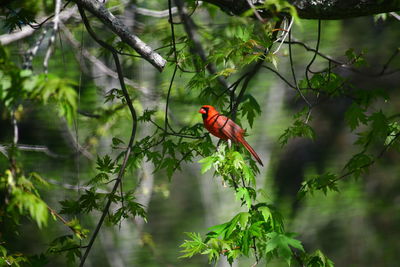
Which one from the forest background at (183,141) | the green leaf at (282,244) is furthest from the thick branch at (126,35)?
the forest background at (183,141)

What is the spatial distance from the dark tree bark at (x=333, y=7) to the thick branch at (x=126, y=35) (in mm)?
301

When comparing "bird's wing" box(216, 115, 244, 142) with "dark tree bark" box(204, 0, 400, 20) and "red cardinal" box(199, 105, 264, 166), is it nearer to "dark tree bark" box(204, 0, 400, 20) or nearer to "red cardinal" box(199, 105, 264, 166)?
"red cardinal" box(199, 105, 264, 166)

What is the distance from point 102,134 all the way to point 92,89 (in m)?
0.64

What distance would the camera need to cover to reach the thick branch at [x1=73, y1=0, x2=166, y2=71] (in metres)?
1.70

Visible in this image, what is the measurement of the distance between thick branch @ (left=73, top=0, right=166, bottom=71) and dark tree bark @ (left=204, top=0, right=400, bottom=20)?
301 mm

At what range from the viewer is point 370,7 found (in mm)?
1690

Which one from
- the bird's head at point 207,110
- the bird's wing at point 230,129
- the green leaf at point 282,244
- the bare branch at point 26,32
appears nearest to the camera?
the green leaf at point 282,244

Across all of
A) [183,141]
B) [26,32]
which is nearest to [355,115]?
[183,141]

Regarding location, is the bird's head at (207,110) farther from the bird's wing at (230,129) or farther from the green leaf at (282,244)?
the green leaf at (282,244)

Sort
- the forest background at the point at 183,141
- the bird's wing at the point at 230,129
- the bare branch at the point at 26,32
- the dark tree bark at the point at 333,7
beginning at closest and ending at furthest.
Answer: the dark tree bark at the point at 333,7, the bird's wing at the point at 230,129, the bare branch at the point at 26,32, the forest background at the point at 183,141

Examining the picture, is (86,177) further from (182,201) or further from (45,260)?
(45,260)

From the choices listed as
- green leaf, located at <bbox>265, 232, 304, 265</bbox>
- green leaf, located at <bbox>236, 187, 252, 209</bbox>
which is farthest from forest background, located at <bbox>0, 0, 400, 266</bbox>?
green leaf, located at <bbox>265, 232, 304, 265</bbox>

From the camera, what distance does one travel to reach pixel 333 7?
67.5 inches

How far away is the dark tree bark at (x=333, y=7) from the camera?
5.52ft
